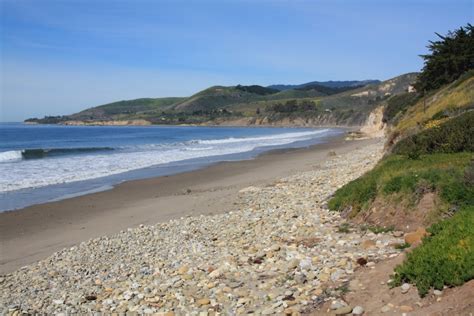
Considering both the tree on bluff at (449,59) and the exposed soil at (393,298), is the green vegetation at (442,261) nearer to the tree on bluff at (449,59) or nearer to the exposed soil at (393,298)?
the exposed soil at (393,298)

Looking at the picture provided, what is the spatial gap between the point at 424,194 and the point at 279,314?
14.2 ft

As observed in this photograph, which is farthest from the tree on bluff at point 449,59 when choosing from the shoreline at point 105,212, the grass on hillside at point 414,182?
the grass on hillside at point 414,182

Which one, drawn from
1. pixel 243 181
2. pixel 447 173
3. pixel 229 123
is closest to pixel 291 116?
pixel 229 123

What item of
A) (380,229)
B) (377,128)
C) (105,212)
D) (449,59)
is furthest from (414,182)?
(377,128)

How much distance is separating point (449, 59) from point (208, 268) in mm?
34452

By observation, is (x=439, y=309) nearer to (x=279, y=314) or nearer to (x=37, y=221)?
(x=279, y=314)

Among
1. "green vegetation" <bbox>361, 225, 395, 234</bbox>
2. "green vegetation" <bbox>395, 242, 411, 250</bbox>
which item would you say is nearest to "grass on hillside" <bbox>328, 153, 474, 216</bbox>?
"green vegetation" <bbox>361, 225, 395, 234</bbox>

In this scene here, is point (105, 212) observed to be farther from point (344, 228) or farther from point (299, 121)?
point (299, 121)

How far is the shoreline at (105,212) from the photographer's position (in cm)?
1171

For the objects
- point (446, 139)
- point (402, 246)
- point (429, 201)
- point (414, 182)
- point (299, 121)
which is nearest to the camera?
point (402, 246)

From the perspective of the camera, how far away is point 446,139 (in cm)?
1209

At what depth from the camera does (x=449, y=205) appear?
780cm

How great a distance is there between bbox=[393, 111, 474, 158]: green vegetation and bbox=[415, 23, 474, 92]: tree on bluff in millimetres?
25410

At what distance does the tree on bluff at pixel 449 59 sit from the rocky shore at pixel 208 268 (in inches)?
1158
